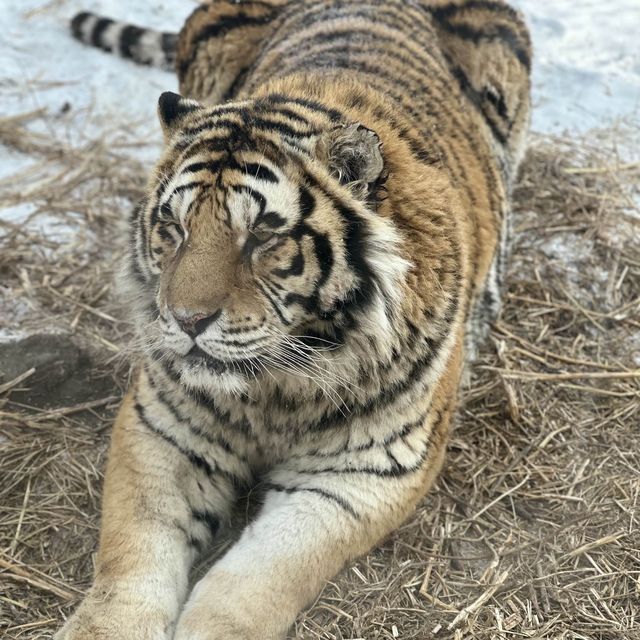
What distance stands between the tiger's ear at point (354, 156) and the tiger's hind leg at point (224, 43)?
1.66 metres

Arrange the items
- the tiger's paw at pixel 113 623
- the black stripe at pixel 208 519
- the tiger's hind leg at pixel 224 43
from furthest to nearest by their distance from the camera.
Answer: the tiger's hind leg at pixel 224 43 < the black stripe at pixel 208 519 < the tiger's paw at pixel 113 623

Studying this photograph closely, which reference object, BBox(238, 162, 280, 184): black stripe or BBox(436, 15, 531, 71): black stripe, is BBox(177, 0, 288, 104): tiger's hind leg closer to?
BBox(436, 15, 531, 71): black stripe

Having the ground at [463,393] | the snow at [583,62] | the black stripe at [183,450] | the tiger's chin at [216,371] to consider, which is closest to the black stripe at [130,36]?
the ground at [463,393]

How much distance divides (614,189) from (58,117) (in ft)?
8.41

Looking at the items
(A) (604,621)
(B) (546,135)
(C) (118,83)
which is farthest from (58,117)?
(A) (604,621)

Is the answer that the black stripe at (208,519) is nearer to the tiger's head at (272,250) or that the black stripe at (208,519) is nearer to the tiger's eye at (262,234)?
the tiger's head at (272,250)

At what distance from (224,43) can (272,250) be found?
1930mm

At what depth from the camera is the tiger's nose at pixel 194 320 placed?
165cm

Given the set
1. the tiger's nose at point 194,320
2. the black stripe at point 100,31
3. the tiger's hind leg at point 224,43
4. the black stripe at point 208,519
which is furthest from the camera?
the black stripe at point 100,31

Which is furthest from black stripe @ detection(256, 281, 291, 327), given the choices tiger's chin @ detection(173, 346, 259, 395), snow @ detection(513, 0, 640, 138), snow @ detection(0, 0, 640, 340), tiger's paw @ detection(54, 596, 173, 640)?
snow @ detection(513, 0, 640, 138)

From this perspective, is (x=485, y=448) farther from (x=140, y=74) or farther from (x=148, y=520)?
(x=140, y=74)

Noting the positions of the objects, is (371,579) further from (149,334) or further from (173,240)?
(173,240)

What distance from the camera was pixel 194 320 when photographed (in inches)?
65.2

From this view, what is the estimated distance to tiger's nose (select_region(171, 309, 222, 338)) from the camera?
1652 millimetres
